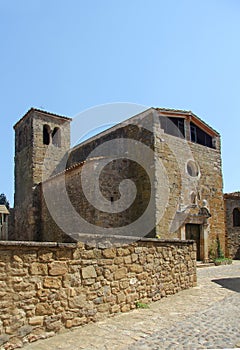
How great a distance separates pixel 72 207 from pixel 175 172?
4777 mm

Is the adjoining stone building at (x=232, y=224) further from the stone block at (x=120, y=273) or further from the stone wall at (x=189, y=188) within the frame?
the stone block at (x=120, y=273)

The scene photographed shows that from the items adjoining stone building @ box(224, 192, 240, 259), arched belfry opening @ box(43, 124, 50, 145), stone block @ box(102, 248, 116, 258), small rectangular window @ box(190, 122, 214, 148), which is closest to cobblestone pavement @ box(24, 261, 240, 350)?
stone block @ box(102, 248, 116, 258)

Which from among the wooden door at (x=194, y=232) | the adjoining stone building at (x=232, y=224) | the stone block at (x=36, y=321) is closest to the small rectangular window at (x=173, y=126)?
the wooden door at (x=194, y=232)

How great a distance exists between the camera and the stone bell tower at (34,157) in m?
17.7

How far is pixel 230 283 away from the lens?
9.50 meters

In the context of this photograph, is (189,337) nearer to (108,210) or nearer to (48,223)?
(108,210)

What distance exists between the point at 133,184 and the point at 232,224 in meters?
6.88

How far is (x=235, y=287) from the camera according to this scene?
8.82 m

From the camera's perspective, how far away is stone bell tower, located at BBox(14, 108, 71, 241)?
58.2 ft

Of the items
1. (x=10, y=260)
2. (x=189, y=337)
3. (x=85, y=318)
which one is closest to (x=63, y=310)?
(x=85, y=318)

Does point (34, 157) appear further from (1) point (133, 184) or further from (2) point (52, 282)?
(2) point (52, 282)

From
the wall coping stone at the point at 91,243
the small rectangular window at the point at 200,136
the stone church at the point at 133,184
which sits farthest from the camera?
the small rectangular window at the point at 200,136

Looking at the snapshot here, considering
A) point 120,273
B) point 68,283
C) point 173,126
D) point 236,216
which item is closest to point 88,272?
point 68,283

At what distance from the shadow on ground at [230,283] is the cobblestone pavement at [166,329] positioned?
1.72 metres
